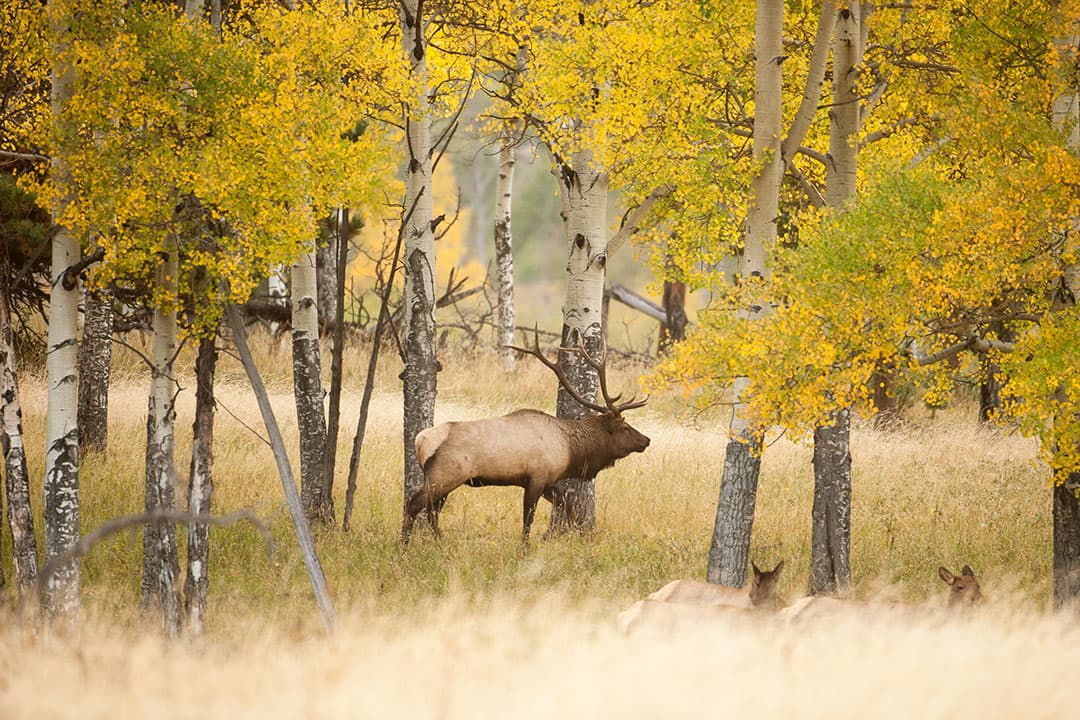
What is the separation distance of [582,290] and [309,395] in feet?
11.0

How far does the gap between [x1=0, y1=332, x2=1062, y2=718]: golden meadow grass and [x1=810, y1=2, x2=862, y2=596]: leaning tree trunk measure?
56 centimetres

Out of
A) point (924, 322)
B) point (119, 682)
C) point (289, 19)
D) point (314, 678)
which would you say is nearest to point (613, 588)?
point (924, 322)

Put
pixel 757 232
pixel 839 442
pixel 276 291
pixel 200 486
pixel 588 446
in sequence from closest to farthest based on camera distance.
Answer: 1. pixel 200 486
2. pixel 757 232
3. pixel 839 442
4. pixel 588 446
5. pixel 276 291

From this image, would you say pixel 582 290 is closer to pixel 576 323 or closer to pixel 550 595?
pixel 576 323

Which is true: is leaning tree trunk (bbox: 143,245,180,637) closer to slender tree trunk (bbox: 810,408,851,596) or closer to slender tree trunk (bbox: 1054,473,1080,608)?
slender tree trunk (bbox: 810,408,851,596)

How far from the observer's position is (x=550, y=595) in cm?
935

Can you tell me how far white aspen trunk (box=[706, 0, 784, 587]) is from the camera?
33.1 feet

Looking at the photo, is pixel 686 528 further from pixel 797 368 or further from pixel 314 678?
pixel 314 678

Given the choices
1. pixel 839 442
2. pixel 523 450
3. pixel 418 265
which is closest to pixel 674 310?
pixel 418 265

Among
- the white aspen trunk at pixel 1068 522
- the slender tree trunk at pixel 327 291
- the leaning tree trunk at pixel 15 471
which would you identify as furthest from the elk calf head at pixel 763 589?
the slender tree trunk at pixel 327 291

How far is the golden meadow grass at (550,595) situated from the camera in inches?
242

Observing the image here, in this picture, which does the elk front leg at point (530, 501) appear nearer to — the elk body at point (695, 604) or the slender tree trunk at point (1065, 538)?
the elk body at point (695, 604)

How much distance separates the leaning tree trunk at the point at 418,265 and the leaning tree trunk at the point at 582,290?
Answer: 1.55 meters

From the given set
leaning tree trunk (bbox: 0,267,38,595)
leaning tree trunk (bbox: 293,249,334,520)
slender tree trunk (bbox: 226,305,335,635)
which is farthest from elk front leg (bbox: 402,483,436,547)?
leaning tree trunk (bbox: 0,267,38,595)
